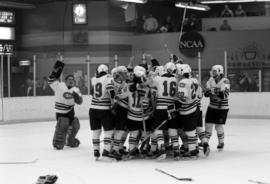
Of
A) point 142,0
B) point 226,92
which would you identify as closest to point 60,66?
point 226,92

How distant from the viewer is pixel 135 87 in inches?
285

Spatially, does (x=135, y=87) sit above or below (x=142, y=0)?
below

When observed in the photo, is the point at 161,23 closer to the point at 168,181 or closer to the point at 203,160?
the point at 203,160

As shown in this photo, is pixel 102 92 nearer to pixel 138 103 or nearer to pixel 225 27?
pixel 138 103

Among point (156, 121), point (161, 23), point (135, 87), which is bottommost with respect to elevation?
point (156, 121)

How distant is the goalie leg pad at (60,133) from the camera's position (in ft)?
27.5

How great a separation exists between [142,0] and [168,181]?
10.8 m

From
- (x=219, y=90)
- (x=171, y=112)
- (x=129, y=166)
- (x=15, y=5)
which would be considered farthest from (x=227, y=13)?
(x=129, y=166)

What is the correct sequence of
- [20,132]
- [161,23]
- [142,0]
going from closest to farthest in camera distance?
1. [20,132]
2. [142,0]
3. [161,23]

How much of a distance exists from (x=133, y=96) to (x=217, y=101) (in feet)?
5.00

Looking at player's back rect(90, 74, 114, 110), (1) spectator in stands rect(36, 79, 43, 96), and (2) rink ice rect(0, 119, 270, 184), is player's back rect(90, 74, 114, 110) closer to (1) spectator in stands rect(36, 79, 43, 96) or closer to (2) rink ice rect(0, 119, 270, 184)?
(2) rink ice rect(0, 119, 270, 184)

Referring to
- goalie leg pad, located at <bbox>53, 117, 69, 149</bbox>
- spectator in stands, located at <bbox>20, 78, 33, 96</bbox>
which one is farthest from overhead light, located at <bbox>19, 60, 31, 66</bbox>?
goalie leg pad, located at <bbox>53, 117, 69, 149</bbox>

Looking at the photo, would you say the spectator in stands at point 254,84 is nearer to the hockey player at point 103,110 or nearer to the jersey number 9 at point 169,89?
the jersey number 9 at point 169,89

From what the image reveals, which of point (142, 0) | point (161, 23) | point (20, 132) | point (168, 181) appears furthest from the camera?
point (161, 23)
